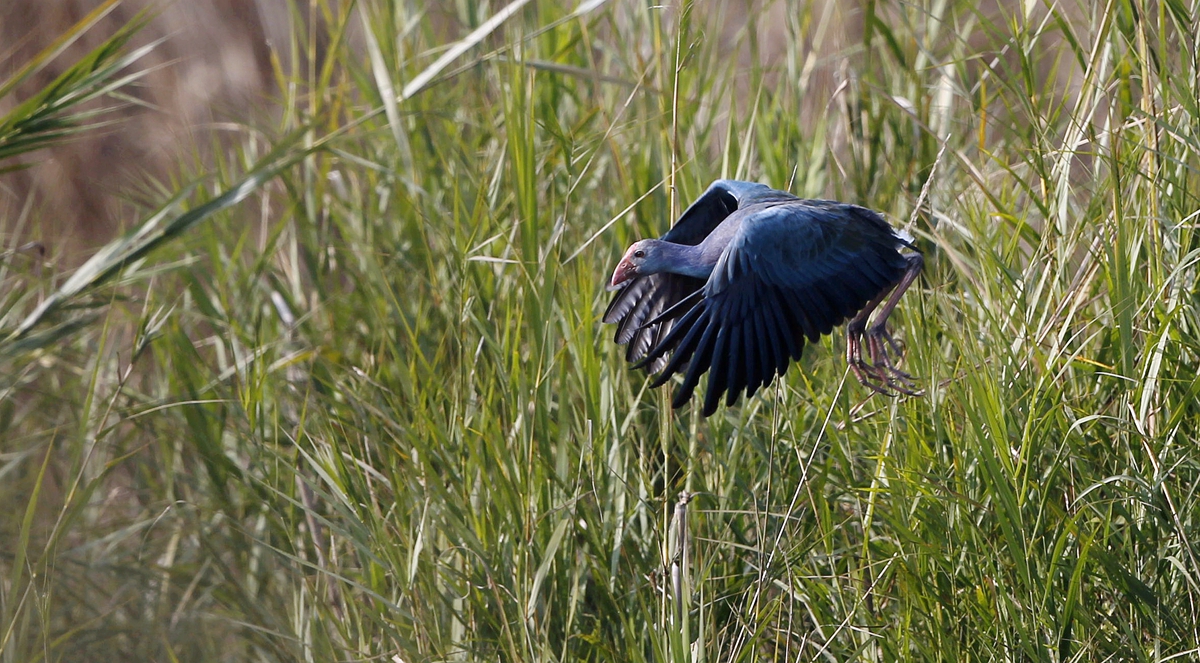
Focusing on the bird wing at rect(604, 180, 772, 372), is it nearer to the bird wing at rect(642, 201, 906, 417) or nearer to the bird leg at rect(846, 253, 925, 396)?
the bird wing at rect(642, 201, 906, 417)

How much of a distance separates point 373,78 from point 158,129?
2.35 m

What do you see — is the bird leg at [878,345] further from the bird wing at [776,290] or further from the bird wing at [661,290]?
the bird wing at [661,290]

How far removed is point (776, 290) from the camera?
2.19 meters

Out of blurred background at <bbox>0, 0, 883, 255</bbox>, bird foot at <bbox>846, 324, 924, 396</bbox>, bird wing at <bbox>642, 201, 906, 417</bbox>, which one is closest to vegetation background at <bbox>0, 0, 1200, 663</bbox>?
bird foot at <bbox>846, 324, 924, 396</bbox>

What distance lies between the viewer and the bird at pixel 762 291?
2.07 meters

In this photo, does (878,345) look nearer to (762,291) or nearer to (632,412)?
(762,291)

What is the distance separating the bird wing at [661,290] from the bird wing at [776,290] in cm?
25

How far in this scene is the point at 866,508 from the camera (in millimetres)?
2467

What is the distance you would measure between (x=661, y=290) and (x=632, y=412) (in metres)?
0.29

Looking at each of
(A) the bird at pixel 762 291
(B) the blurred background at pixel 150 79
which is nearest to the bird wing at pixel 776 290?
(A) the bird at pixel 762 291

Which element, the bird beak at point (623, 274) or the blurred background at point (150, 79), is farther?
the blurred background at point (150, 79)

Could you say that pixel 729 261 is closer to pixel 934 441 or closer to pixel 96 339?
pixel 934 441

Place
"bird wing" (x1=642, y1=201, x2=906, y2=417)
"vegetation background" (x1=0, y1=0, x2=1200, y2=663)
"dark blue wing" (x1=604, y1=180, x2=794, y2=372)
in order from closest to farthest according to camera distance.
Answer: "bird wing" (x1=642, y1=201, x2=906, y2=417) → "vegetation background" (x1=0, y1=0, x2=1200, y2=663) → "dark blue wing" (x1=604, y1=180, x2=794, y2=372)

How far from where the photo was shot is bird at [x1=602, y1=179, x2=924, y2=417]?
6.79 ft
